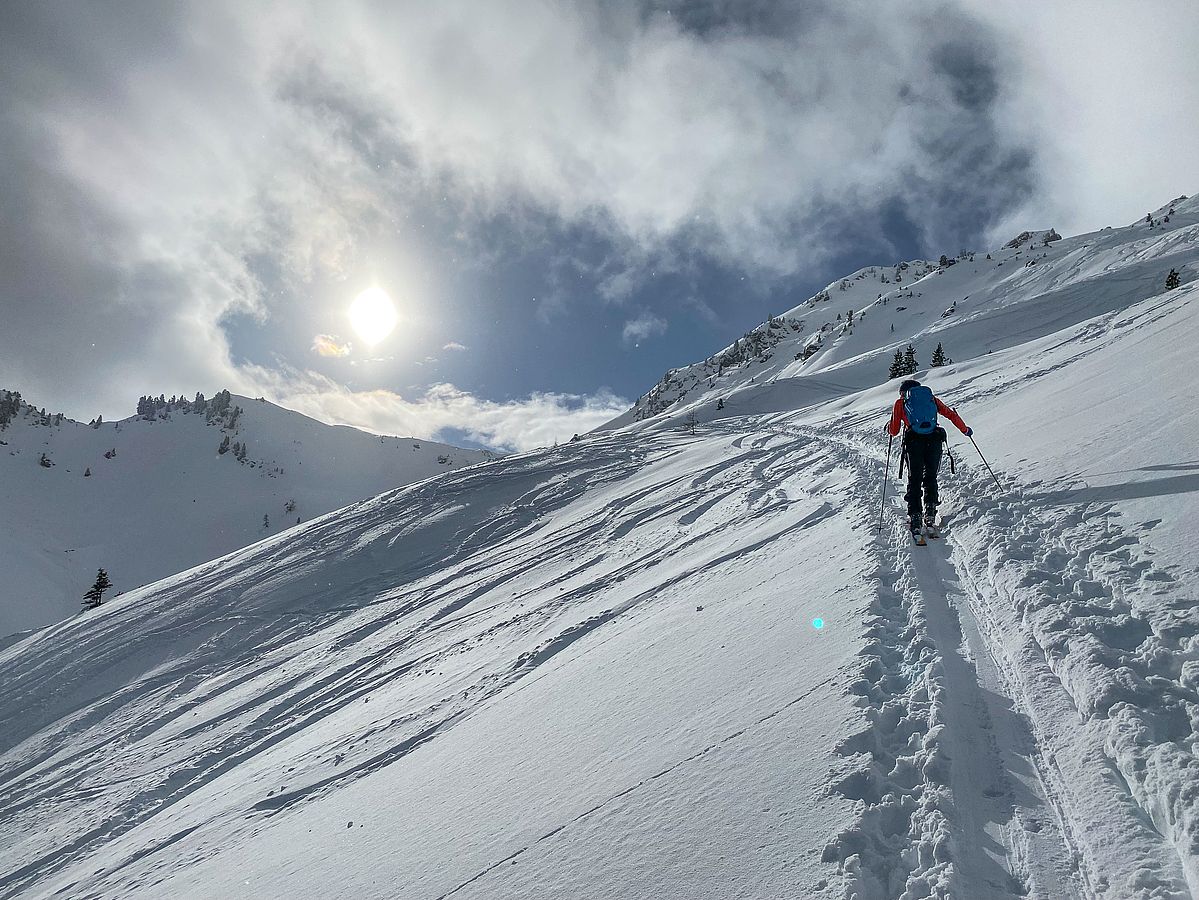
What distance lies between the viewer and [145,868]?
660cm

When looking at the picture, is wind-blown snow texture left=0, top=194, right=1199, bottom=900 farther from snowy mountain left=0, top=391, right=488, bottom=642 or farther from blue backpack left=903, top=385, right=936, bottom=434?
snowy mountain left=0, top=391, right=488, bottom=642

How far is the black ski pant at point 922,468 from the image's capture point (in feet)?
27.3

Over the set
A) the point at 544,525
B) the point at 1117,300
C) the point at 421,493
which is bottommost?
the point at 1117,300

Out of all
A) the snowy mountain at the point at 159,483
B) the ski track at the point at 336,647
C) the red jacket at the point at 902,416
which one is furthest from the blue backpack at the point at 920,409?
the snowy mountain at the point at 159,483

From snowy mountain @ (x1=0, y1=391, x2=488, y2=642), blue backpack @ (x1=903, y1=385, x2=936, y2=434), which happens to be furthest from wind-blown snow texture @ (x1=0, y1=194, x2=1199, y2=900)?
snowy mountain @ (x1=0, y1=391, x2=488, y2=642)

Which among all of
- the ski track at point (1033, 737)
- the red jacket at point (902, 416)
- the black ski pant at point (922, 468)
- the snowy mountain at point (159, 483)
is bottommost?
the ski track at point (1033, 737)

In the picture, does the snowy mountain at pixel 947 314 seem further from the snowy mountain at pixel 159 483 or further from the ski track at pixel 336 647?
the snowy mountain at pixel 159 483

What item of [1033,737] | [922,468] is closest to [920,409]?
[922,468]

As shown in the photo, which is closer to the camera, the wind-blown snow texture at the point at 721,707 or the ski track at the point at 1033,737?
the ski track at the point at 1033,737

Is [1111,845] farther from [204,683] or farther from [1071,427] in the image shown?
[204,683]

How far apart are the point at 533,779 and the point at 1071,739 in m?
3.62

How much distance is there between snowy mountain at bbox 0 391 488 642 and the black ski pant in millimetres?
77910

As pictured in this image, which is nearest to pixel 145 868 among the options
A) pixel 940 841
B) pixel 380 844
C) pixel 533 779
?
pixel 380 844

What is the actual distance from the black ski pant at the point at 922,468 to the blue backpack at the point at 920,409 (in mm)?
111
